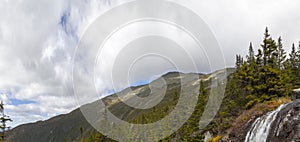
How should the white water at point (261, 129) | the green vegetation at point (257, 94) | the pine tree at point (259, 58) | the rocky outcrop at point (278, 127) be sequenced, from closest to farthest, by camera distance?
the rocky outcrop at point (278, 127)
the white water at point (261, 129)
the green vegetation at point (257, 94)
the pine tree at point (259, 58)

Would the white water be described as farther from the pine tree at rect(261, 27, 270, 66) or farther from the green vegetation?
the pine tree at rect(261, 27, 270, 66)

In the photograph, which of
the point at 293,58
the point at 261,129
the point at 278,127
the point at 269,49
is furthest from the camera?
the point at 293,58

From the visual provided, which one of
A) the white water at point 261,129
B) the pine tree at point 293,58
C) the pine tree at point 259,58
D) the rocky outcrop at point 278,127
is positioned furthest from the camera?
the pine tree at point 293,58

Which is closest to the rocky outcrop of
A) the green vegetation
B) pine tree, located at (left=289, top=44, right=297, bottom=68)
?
the green vegetation

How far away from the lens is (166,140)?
7031 cm

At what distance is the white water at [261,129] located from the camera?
91.1 ft

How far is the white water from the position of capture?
27.8 meters

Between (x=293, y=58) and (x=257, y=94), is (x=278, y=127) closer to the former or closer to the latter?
(x=257, y=94)

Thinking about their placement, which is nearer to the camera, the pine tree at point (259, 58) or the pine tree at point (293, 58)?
the pine tree at point (259, 58)

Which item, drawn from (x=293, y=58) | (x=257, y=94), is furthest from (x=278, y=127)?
(x=293, y=58)

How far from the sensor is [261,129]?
28781 mm

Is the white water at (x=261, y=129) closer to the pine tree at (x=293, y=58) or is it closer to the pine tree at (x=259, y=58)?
the pine tree at (x=259, y=58)

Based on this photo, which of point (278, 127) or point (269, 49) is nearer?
point (278, 127)

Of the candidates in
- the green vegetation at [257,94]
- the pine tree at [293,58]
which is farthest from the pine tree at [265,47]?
the pine tree at [293,58]
